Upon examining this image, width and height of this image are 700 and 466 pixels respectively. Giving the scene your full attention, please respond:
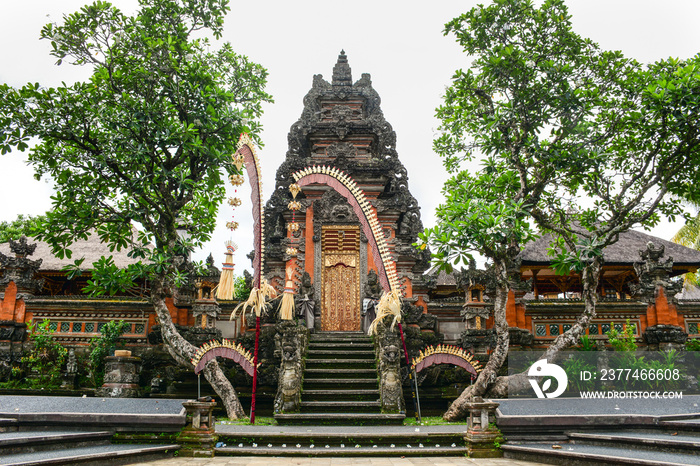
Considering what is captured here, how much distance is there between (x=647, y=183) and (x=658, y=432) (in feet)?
16.5

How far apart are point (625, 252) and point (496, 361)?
11703 mm

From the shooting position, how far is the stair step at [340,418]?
8.11m

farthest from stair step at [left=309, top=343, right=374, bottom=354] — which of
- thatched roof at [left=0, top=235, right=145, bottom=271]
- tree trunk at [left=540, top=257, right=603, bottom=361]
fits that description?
thatched roof at [left=0, top=235, right=145, bottom=271]

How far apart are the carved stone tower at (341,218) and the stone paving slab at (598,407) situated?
4.74 metres

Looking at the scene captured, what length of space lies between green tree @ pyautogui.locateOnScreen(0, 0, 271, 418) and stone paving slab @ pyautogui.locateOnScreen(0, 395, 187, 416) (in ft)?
4.87

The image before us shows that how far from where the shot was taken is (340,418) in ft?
26.7

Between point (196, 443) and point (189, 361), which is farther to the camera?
point (189, 361)

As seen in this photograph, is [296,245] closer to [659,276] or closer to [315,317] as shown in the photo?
[315,317]

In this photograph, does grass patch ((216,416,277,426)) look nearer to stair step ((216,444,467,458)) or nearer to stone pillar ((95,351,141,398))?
stair step ((216,444,467,458))

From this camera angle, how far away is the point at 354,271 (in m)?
13.9

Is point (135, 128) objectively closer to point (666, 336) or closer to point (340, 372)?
point (340, 372)

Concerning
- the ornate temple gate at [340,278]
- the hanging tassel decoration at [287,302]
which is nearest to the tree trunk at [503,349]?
the hanging tassel decoration at [287,302]

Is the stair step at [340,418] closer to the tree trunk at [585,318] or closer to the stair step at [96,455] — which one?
the stair step at [96,455]

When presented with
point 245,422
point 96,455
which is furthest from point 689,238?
point 96,455
